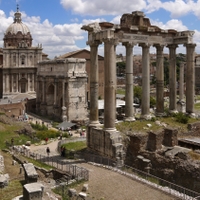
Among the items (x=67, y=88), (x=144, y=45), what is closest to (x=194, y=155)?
(x=144, y=45)

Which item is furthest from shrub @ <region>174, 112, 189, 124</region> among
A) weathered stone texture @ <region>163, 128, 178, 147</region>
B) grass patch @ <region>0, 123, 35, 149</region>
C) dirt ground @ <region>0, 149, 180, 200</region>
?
grass patch @ <region>0, 123, 35, 149</region>

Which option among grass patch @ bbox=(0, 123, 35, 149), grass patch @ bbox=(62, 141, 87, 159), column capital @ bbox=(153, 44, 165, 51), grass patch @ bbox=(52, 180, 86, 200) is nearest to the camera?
grass patch @ bbox=(52, 180, 86, 200)

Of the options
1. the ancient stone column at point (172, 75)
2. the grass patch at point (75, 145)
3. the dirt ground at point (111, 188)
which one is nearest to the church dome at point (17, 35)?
the grass patch at point (75, 145)

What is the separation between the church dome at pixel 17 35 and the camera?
62.4m

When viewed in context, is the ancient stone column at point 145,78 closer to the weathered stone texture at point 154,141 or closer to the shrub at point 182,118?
the shrub at point 182,118

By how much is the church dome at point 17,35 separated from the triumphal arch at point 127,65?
42240 mm

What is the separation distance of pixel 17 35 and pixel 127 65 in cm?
4498

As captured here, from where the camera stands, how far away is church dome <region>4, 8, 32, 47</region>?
62375 mm

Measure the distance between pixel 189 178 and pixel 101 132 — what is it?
19.8 feet

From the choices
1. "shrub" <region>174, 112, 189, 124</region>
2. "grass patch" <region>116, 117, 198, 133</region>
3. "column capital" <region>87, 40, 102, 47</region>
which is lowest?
"grass patch" <region>116, 117, 198, 133</region>

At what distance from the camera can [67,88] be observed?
4591cm

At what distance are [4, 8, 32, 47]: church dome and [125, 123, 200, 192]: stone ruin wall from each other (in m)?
47.3

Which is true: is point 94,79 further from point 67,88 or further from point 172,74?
point 67,88

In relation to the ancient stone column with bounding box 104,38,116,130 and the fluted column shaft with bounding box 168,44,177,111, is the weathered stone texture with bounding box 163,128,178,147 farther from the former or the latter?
the fluted column shaft with bounding box 168,44,177,111
